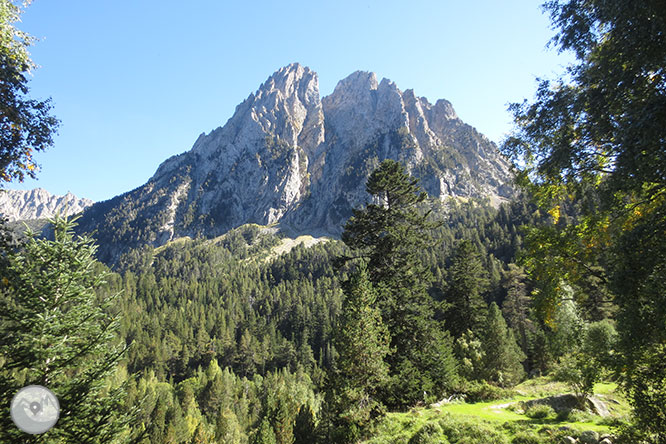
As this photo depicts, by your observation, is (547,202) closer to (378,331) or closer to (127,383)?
(378,331)

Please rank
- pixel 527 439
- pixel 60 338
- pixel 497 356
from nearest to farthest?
pixel 60 338, pixel 527 439, pixel 497 356

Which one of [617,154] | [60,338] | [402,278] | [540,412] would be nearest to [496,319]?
[540,412]

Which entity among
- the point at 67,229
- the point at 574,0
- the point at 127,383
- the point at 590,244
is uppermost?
the point at 574,0

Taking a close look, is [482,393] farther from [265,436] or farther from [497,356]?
[265,436]

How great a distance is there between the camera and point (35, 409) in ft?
28.3

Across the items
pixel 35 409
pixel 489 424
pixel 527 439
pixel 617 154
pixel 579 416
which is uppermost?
pixel 617 154

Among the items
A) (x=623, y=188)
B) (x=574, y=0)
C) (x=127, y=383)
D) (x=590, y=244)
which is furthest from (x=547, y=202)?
(x=127, y=383)

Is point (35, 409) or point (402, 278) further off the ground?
point (402, 278)

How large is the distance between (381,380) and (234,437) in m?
39.8

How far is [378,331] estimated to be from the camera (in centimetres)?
1619

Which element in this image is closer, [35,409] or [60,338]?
[35,409]

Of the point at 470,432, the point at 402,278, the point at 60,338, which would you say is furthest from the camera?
the point at 402,278

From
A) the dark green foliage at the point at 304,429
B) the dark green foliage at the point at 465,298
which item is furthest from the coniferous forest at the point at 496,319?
the dark green foliage at the point at 304,429

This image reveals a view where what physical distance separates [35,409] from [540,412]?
19.8 m
